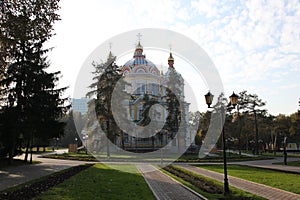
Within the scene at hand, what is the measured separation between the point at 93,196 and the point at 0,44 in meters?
7.35

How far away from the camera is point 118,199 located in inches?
363

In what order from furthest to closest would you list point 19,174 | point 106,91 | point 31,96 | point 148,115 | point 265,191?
1. point 148,115
2. point 106,91
3. point 31,96
4. point 19,174
5. point 265,191

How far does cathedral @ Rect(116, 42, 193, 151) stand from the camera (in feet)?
143

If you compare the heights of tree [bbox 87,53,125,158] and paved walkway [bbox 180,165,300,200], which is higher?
tree [bbox 87,53,125,158]

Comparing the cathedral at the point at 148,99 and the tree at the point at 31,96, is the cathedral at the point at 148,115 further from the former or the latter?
the tree at the point at 31,96

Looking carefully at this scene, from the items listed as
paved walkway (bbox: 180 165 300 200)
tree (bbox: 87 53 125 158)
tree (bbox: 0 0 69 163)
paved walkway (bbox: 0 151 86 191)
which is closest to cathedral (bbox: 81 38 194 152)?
tree (bbox: 87 53 125 158)

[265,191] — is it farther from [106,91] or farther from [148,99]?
[148,99]

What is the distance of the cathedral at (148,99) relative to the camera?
4344 centimetres

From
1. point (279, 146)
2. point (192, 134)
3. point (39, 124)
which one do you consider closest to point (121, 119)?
point (39, 124)

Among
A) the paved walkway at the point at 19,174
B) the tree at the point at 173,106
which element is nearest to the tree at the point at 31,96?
the paved walkway at the point at 19,174

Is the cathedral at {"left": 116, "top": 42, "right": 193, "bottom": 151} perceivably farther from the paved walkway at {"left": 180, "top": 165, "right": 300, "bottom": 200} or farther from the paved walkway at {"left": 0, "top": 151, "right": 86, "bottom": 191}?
the paved walkway at {"left": 180, "top": 165, "right": 300, "bottom": 200}

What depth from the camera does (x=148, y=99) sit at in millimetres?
43469

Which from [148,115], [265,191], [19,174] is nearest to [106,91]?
[148,115]

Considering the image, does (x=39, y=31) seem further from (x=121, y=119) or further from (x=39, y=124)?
(x=121, y=119)
